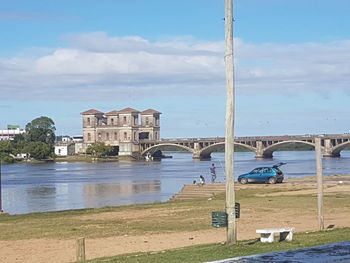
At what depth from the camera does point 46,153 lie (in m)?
197

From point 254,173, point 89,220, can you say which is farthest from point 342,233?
point 254,173

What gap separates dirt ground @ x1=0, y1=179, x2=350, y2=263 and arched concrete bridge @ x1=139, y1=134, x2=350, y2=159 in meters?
125

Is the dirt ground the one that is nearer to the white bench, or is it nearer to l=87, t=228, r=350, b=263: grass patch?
the white bench

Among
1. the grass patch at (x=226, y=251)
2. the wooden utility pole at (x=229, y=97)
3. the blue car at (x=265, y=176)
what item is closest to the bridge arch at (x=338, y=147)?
the blue car at (x=265, y=176)

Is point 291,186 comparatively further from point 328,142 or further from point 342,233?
point 328,142

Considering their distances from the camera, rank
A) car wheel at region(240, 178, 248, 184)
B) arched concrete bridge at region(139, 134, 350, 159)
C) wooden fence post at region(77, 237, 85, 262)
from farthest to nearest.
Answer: arched concrete bridge at region(139, 134, 350, 159) → car wheel at region(240, 178, 248, 184) → wooden fence post at region(77, 237, 85, 262)

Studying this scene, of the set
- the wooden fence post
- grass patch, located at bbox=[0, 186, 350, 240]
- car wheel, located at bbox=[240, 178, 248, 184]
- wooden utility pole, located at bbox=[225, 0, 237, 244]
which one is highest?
wooden utility pole, located at bbox=[225, 0, 237, 244]

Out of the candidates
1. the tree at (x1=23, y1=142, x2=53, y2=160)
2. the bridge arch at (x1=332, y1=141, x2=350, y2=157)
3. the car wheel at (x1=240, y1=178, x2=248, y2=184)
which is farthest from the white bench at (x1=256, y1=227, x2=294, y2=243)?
the tree at (x1=23, y1=142, x2=53, y2=160)

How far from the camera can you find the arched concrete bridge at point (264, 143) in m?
162

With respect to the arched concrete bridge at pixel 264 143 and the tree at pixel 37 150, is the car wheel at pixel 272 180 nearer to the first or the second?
the arched concrete bridge at pixel 264 143

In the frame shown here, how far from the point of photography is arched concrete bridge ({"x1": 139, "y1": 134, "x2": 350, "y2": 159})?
162 metres

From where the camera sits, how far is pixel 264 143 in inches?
6934

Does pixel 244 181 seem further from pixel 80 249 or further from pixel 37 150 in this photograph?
pixel 37 150

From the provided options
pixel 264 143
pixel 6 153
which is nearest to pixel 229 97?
pixel 264 143
